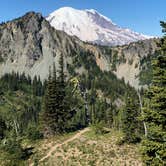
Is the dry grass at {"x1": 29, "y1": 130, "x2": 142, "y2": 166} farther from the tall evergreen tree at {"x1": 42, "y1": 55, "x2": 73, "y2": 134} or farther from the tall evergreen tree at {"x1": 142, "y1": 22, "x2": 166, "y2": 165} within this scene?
the tall evergreen tree at {"x1": 142, "y1": 22, "x2": 166, "y2": 165}

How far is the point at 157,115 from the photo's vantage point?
70.5 ft

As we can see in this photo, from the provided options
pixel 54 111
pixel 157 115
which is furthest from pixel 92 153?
pixel 157 115

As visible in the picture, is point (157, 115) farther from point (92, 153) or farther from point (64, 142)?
point (64, 142)

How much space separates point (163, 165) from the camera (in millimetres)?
21359

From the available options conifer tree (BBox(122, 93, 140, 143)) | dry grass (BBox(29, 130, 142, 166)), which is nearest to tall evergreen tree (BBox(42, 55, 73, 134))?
dry grass (BBox(29, 130, 142, 166))

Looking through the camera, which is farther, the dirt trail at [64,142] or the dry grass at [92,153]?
the dirt trail at [64,142]

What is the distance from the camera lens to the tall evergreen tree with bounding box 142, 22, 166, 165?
21.4 metres

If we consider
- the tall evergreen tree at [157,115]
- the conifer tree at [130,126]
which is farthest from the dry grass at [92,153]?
the tall evergreen tree at [157,115]

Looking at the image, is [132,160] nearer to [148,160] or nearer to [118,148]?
[118,148]

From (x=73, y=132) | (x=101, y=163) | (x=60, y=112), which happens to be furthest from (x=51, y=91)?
(x=101, y=163)

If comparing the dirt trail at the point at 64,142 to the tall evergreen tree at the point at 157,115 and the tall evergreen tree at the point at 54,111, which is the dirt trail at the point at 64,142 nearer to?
the tall evergreen tree at the point at 54,111

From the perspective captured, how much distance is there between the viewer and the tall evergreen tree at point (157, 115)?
21.4 m

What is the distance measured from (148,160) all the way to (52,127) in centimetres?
5062

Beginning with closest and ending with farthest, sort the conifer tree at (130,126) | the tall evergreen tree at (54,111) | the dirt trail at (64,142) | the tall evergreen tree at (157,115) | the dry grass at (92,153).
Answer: the tall evergreen tree at (157,115), the dry grass at (92,153), the dirt trail at (64,142), the conifer tree at (130,126), the tall evergreen tree at (54,111)
